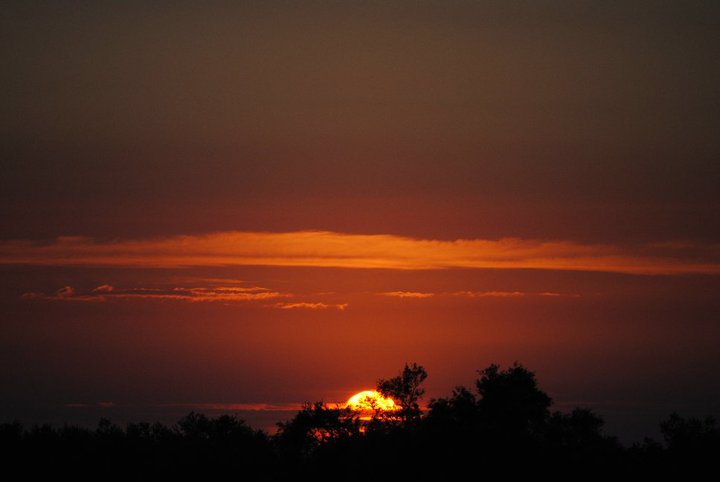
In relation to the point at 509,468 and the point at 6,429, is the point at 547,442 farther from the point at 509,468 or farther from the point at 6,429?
the point at 6,429

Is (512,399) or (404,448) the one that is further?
(512,399)

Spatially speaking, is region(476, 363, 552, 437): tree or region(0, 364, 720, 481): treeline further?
region(476, 363, 552, 437): tree

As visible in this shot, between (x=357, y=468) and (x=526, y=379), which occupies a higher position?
(x=526, y=379)

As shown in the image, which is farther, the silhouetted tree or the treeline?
the silhouetted tree

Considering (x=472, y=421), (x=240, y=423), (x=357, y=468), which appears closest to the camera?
(x=357, y=468)

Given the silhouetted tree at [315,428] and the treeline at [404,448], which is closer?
the treeline at [404,448]

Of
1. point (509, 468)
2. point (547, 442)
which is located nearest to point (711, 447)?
point (547, 442)

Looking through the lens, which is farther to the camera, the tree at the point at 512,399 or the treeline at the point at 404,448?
the tree at the point at 512,399

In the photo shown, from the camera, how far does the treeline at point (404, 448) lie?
2414 inches

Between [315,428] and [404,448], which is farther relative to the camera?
[315,428]

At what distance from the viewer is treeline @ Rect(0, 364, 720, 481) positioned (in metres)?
61.3

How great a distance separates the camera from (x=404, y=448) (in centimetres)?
6481

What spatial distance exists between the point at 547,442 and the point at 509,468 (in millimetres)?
9104

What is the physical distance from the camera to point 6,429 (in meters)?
95.3
